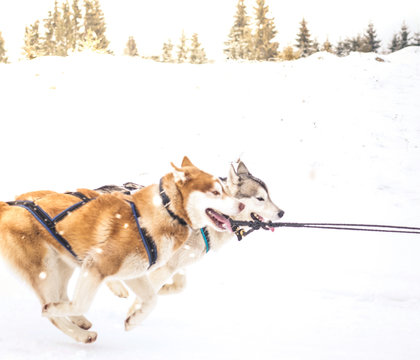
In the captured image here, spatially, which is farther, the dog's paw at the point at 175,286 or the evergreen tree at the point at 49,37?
the evergreen tree at the point at 49,37

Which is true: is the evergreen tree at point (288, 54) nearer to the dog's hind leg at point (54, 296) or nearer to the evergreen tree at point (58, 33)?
the dog's hind leg at point (54, 296)

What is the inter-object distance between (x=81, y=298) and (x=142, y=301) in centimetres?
56

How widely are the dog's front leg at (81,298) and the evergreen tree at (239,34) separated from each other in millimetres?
37662

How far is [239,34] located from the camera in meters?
41.2

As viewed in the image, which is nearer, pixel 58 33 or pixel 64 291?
pixel 64 291

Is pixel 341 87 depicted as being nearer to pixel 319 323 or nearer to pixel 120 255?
pixel 319 323

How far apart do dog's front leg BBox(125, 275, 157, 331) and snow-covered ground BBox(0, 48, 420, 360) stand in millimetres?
242

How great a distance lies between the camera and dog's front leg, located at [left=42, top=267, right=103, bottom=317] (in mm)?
2818

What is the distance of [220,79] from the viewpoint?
574 inches

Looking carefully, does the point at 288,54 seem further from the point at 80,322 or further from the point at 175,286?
the point at 80,322

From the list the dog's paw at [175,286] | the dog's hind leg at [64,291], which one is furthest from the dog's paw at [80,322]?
the dog's paw at [175,286]

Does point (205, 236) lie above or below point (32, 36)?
below

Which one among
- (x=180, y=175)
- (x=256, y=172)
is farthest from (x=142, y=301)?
(x=256, y=172)

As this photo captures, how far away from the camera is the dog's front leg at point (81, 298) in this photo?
2818 mm
